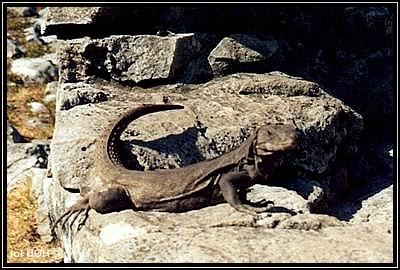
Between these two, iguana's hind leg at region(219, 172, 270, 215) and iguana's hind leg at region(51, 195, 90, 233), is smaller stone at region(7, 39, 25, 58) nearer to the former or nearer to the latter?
iguana's hind leg at region(51, 195, 90, 233)

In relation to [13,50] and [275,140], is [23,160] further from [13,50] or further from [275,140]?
[13,50]

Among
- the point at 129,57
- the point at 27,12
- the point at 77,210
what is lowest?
the point at 27,12

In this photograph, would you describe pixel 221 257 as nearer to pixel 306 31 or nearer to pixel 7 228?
pixel 7 228

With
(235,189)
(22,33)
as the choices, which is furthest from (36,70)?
(235,189)

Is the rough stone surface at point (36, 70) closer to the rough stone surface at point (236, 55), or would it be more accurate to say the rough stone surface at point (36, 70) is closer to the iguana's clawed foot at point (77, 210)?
the rough stone surface at point (236, 55)

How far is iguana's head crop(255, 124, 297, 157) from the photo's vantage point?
670 cm

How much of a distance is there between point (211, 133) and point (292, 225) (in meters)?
1.98

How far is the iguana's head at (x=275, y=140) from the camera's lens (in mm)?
6703

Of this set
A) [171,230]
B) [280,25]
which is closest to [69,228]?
[171,230]

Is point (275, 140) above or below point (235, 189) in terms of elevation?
above

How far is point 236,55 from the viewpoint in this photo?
990cm

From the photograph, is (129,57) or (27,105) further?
(27,105)

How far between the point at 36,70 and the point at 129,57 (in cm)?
815

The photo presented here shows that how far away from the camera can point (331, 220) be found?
6957 mm
